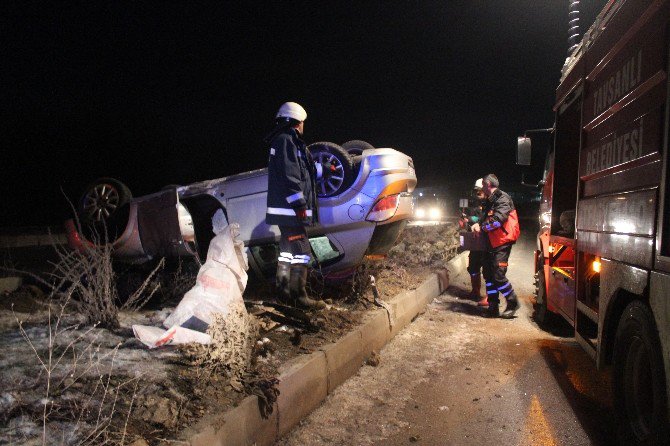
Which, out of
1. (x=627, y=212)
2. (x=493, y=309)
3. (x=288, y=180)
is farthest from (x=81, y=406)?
(x=493, y=309)

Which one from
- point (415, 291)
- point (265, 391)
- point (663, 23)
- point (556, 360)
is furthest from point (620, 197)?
point (415, 291)

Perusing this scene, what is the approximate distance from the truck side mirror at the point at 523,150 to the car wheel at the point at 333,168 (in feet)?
7.51

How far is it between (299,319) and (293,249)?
0.72 meters

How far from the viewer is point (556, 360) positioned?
4.29 m

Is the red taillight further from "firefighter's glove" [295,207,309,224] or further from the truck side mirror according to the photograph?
the truck side mirror

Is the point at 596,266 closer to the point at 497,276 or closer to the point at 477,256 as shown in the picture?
the point at 497,276

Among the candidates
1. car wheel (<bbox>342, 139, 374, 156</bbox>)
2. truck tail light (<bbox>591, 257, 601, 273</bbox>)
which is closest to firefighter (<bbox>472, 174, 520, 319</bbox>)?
car wheel (<bbox>342, 139, 374, 156</bbox>)

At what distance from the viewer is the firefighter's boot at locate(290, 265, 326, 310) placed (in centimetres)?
443

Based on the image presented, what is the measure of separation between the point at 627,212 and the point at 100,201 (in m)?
5.76

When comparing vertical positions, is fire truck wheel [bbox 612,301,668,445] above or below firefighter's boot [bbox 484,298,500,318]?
above

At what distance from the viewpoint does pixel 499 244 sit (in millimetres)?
6055

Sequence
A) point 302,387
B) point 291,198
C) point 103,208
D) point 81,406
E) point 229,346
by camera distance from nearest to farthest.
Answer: point 81,406 → point 229,346 → point 302,387 → point 291,198 → point 103,208

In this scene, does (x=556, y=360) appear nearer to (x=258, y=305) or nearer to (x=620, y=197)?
(x=620, y=197)

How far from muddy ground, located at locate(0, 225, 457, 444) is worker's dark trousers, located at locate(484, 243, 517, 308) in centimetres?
202
